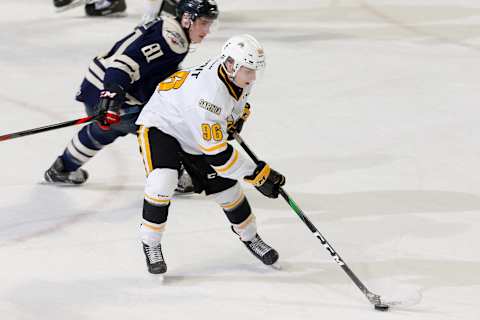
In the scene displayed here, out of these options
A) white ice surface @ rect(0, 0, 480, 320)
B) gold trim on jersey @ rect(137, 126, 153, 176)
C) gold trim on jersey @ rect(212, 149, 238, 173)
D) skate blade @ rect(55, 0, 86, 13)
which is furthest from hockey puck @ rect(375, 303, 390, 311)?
skate blade @ rect(55, 0, 86, 13)

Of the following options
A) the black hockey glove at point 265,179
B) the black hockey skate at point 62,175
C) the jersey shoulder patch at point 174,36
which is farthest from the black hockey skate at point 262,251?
the black hockey skate at point 62,175

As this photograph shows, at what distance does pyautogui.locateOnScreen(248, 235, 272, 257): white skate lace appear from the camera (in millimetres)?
3631

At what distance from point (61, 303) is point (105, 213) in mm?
890

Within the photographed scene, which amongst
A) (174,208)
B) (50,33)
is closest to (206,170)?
(174,208)

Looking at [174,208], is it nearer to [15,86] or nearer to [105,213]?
[105,213]

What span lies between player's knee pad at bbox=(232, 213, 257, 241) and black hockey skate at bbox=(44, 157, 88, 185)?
1080 mm

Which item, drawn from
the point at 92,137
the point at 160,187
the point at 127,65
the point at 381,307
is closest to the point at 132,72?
the point at 127,65

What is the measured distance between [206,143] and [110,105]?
0.76 m

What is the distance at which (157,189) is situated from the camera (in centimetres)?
345

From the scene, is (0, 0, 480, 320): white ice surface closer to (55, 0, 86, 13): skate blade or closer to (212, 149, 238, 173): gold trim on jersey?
(55, 0, 86, 13): skate blade

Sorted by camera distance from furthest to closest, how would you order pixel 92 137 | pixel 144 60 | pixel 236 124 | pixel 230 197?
1. pixel 92 137
2. pixel 144 60
3. pixel 236 124
4. pixel 230 197

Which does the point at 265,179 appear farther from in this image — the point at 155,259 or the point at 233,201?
the point at 155,259

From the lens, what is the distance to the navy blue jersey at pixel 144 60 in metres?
4.08

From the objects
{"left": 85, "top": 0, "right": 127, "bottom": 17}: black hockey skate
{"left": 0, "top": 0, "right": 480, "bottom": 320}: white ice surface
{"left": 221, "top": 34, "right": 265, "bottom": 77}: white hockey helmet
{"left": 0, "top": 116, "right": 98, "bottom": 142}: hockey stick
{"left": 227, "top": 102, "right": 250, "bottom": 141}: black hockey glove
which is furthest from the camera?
{"left": 85, "top": 0, "right": 127, "bottom": 17}: black hockey skate
